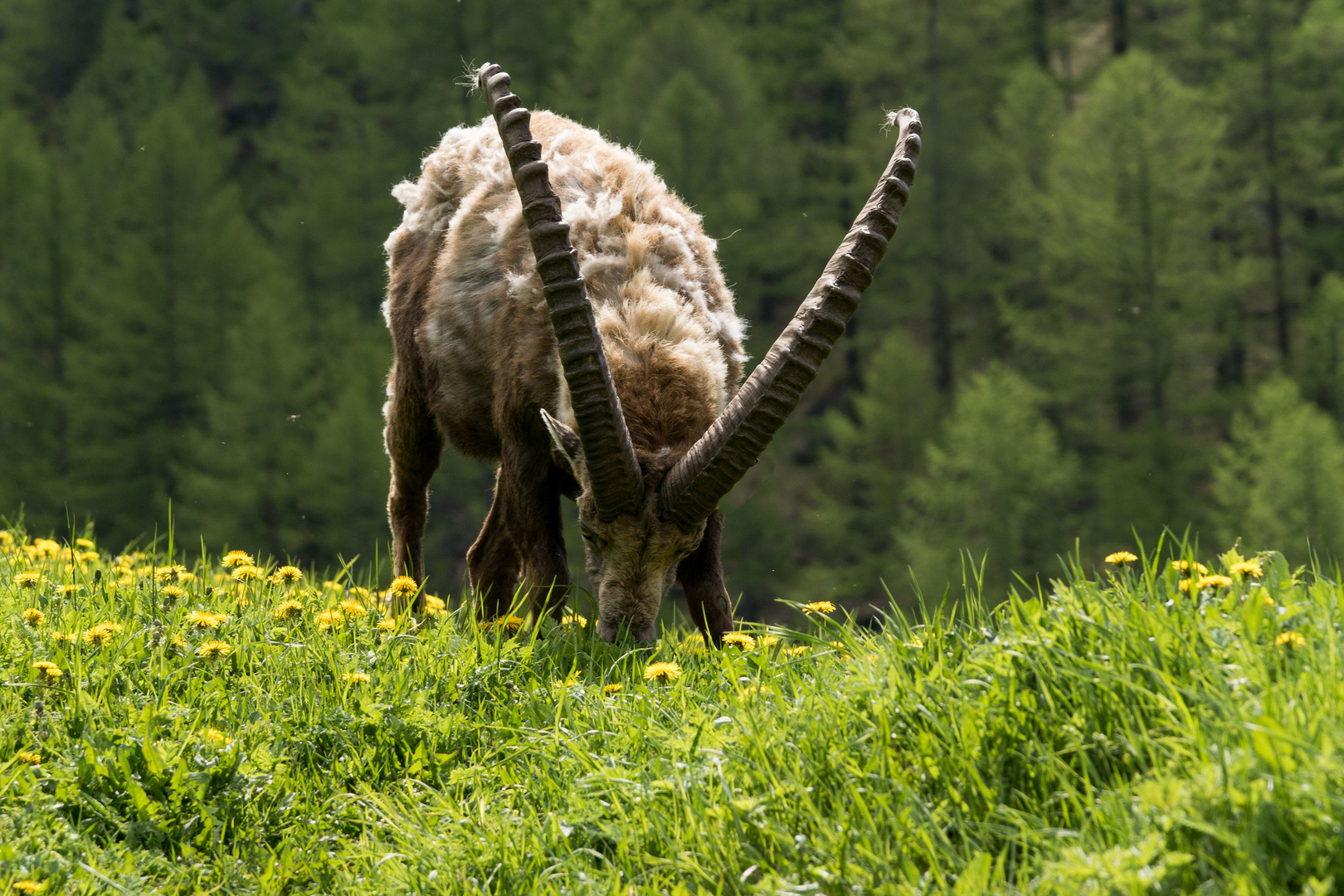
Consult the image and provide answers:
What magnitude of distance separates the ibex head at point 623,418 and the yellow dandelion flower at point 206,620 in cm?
153

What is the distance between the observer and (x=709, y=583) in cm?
570

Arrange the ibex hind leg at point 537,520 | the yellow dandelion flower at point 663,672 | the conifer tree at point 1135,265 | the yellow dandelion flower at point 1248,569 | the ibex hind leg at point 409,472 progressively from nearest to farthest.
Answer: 1. the yellow dandelion flower at point 1248,569
2. the yellow dandelion flower at point 663,672
3. the ibex hind leg at point 537,520
4. the ibex hind leg at point 409,472
5. the conifer tree at point 1135,265

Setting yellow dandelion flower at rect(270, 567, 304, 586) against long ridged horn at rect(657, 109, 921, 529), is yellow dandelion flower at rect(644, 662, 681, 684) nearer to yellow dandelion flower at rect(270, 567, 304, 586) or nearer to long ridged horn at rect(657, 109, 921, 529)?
long ridged horn at rect(657, 109, 921, 529)

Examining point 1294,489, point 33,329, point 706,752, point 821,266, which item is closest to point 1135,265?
point 1294,489

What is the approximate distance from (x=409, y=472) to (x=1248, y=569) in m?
5.05

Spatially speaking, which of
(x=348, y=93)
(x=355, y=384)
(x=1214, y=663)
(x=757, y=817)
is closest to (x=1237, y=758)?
(x=1214, y=663)

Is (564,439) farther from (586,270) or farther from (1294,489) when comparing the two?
(1294,489)

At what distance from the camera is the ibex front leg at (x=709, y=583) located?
5.70 m

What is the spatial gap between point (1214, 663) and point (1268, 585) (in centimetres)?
77

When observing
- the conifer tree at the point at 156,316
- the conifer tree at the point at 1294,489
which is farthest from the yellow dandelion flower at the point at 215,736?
the conifer tree at the point at 156,316

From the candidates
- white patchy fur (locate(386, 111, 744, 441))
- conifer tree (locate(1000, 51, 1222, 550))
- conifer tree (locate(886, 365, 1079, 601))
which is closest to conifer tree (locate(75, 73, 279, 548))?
conifer tree (locate(886, 365, 1079, 601))

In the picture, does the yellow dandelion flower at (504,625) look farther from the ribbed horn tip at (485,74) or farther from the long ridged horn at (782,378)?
the ribbed horn tip at (485,74)

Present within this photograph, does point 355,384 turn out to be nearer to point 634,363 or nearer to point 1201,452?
point 1201,452

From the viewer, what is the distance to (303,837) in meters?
3.63
